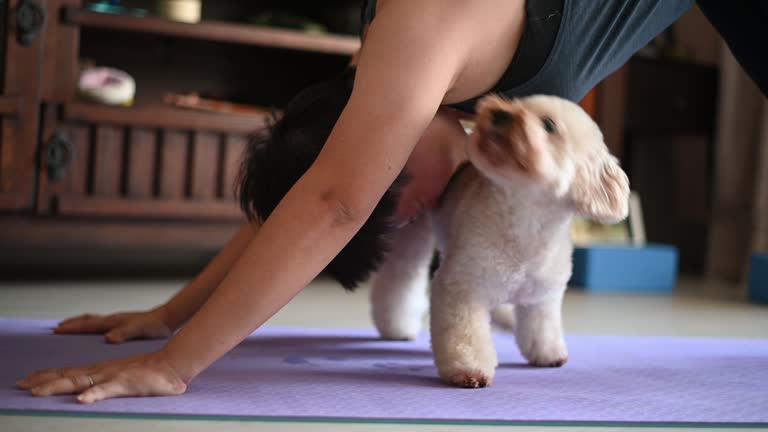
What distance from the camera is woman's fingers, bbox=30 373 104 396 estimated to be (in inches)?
33.9

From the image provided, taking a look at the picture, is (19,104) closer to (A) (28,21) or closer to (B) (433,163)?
(A) (28,21)

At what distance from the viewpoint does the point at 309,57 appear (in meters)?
2.85

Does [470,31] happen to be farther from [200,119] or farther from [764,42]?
[200,119]

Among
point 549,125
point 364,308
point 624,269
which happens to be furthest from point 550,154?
point 624,269

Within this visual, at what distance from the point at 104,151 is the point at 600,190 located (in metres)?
1.43

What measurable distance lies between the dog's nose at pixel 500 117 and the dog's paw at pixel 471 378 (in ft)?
0.98

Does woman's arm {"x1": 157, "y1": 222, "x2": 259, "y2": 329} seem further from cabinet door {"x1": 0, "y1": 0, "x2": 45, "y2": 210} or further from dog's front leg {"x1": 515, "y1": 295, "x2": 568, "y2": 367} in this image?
cabinet door {"x1": 0, "y1": 0, "x2": 45, "y2": 210}

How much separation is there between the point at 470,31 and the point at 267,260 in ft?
1.21

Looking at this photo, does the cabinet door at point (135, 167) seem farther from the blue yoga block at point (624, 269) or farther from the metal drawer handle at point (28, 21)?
the blue yoga block at point (624, 269)

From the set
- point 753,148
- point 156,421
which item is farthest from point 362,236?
point 753,148

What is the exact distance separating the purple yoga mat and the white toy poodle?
0.17 feet

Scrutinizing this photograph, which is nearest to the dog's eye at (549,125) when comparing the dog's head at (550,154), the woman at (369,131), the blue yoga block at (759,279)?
the dog's head at (550,154)

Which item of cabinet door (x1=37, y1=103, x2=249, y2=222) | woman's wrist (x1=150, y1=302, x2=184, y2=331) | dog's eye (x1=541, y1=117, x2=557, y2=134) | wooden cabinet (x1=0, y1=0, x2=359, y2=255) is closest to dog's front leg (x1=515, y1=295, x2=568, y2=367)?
dog's eye (x1=541, y1=117, x2=557, y2=134)

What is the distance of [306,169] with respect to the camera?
1146 mm
